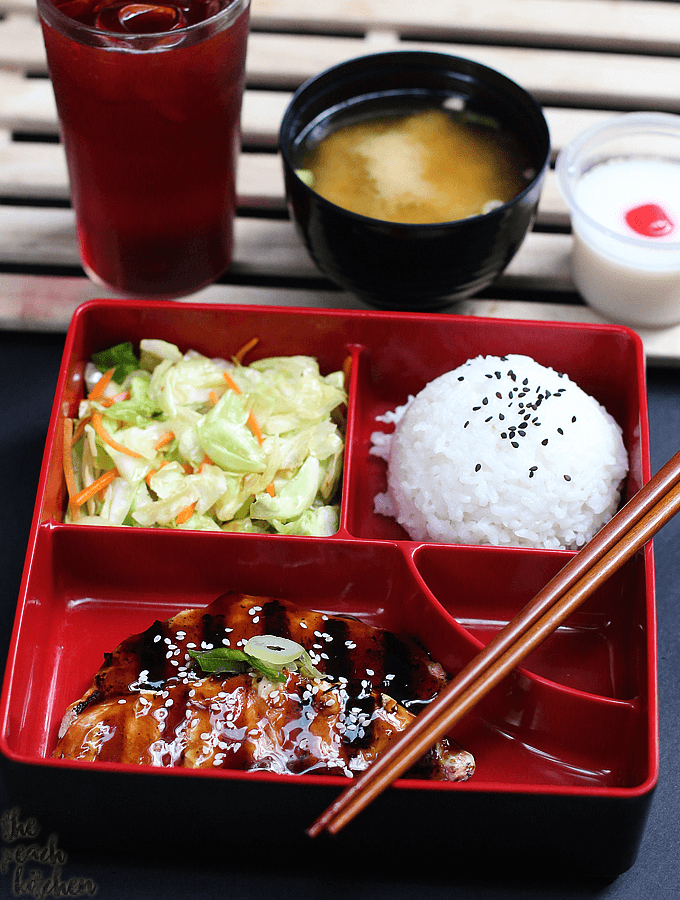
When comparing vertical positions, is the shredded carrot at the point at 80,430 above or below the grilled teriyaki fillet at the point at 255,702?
above

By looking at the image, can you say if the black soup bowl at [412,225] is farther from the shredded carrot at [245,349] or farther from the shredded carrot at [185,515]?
the shredded carrot at [185,515]

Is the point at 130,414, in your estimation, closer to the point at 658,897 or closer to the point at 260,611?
the point at 260,611

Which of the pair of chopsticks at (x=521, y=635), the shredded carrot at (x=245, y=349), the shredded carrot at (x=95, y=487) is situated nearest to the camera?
the pair of chopsticks at (x=521, y=635)

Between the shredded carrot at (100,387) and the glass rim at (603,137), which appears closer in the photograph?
the shredded carrot at (100,387)

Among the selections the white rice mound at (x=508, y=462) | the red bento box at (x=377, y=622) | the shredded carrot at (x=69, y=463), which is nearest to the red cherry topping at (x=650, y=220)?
the red bento box at (x=377, y=622)

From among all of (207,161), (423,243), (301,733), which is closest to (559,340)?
(423,243)

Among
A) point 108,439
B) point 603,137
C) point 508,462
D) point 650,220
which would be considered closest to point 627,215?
point 650,220

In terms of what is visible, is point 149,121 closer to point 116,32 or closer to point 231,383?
point 116,32
